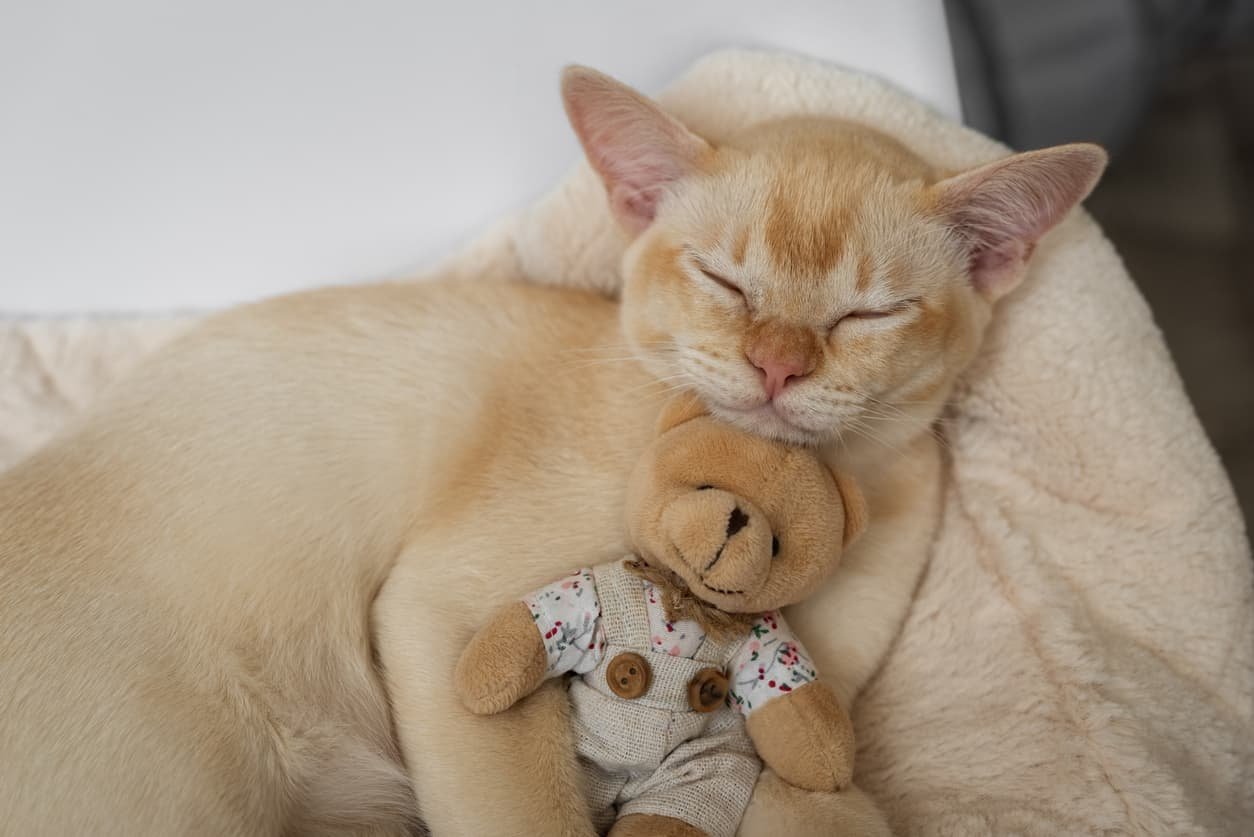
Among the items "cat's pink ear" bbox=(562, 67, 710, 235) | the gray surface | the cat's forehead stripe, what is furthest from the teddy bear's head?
the gray surface

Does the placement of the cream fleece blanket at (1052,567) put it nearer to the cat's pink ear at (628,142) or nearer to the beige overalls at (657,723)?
the cat's pink ear at (628,142)

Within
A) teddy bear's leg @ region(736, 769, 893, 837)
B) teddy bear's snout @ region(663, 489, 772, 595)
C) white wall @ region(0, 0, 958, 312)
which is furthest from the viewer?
white wall @ region(0, 0, 958, 312)

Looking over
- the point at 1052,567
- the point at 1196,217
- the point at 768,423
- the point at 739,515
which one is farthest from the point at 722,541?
the point at 1196,217

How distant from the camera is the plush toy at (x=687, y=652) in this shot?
1066mm

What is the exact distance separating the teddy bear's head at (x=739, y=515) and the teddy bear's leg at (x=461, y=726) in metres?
0.23

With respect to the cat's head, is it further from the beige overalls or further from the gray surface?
the gray surface

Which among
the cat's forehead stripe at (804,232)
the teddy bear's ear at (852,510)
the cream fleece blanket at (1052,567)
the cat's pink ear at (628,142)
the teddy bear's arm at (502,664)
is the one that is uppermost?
the cat's pink ear at (628,142)

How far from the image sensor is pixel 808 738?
110cm

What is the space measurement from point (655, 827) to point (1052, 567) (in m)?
0.78

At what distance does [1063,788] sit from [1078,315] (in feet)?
2.26

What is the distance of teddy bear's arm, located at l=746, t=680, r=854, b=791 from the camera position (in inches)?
43.4

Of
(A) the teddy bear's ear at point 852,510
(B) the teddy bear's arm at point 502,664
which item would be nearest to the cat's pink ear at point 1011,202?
(A) the teddy bear's ear at point 852,510

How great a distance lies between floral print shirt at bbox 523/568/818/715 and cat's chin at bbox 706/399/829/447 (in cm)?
23

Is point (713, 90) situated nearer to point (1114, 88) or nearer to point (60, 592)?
point (1114, 88)
